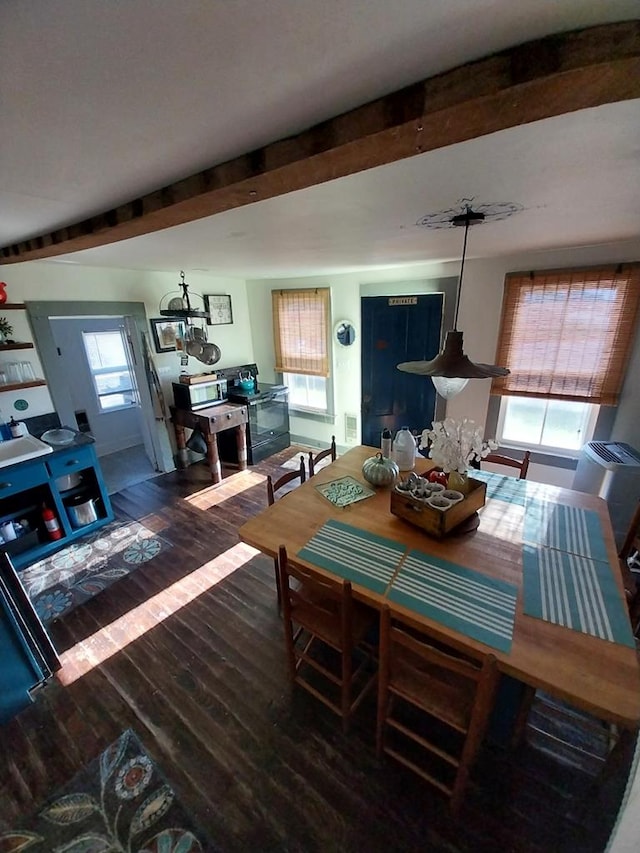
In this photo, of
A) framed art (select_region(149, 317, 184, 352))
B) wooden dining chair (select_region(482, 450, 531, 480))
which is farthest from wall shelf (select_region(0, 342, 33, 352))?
wooden dining chair (select_region(482, 450, 531, 480))

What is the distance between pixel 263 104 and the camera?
742 millimetres

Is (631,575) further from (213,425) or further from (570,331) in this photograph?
(213,425)

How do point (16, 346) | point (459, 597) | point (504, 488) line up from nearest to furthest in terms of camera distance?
point (459, 597) < point (504, 488) < point (16, 346)

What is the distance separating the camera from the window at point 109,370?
468 cm

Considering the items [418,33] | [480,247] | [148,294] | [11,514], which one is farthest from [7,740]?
[480,247]

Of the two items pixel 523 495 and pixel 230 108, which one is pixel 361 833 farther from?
pixel 230 108

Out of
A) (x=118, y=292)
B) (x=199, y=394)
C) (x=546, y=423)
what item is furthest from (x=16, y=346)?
(x=546, y=423)

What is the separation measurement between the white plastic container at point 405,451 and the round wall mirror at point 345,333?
1922 mm

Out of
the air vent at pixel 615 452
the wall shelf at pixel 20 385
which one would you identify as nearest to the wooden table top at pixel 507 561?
the air vent at pixel 615 452

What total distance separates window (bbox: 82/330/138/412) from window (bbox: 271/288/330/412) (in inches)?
84.6

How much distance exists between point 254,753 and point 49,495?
2511mm

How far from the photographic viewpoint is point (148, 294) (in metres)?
3.62

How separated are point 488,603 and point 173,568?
226 cm

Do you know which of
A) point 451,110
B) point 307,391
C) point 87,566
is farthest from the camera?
point 307,391
